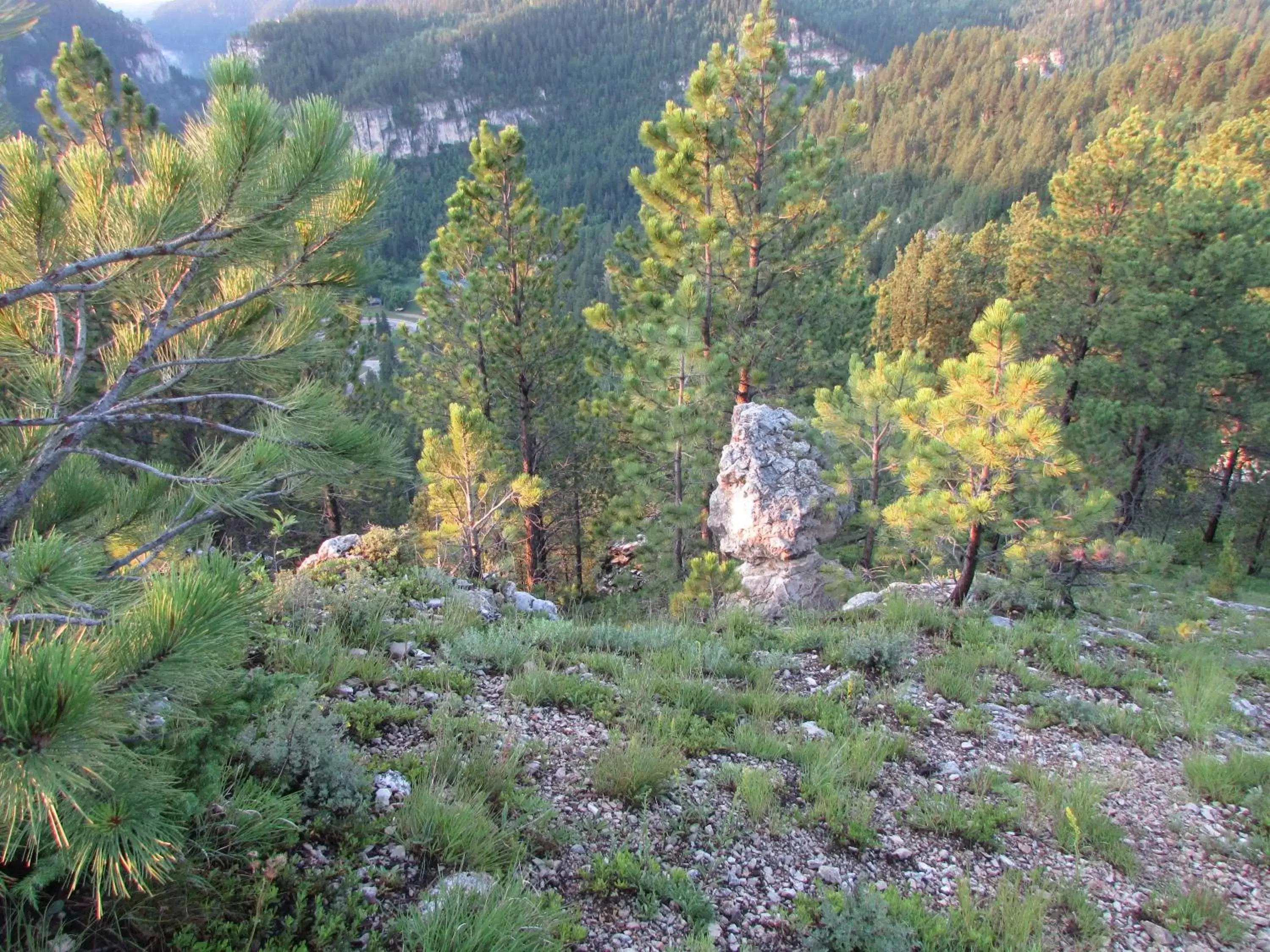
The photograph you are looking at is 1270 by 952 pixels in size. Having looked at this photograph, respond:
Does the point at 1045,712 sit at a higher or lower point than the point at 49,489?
lower

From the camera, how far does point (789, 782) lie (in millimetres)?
3877

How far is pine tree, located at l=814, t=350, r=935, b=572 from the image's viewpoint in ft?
28.9

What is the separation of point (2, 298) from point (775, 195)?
38.8ft

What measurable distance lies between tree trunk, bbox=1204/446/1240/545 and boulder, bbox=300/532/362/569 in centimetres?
2019

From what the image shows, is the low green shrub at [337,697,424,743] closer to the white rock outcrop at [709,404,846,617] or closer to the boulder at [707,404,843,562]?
the white rock outcrop at [709,404,846,617]

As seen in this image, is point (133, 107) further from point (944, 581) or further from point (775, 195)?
point (944, 581)

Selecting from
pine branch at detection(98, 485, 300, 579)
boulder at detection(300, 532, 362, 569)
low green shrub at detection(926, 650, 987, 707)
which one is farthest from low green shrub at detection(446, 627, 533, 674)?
low green shrub at detection(926, 650, 987, 707)

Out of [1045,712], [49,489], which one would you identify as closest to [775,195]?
[1045,712]

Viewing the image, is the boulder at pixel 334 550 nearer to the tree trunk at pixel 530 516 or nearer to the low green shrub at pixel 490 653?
the low green shrub at pixel 490 653

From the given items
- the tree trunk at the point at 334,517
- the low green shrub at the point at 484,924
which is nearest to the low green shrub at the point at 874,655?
the low green shrub at the point at 484,924

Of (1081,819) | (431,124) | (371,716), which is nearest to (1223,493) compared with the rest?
(1081,819)

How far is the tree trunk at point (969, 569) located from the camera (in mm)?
7203

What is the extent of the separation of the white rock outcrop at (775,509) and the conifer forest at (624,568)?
3.9 inches

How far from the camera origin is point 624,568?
1769cm
